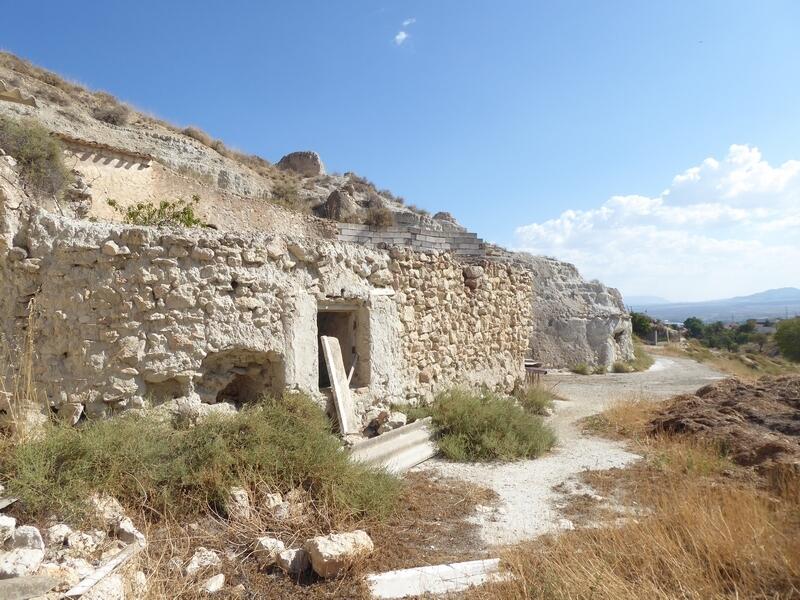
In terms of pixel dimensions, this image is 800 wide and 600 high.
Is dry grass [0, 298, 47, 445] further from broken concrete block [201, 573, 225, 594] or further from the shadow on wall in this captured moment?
broken concrete block [201, 573, 225, 594]

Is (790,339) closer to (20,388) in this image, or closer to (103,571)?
(103,571)

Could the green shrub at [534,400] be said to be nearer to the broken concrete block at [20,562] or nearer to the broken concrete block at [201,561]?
the broken concrete block at [201,561]

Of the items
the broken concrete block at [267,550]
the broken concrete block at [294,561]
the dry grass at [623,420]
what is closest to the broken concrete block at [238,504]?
the broken concrete block at [267,550]

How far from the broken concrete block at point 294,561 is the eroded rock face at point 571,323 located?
15207 mm

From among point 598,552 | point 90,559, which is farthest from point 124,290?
point 598,552

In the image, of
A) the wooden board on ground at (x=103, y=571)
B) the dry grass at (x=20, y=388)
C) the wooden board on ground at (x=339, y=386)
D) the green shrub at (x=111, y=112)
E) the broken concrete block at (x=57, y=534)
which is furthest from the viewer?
the green shrub at (x=111, y=112)

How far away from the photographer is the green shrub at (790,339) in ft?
81.9

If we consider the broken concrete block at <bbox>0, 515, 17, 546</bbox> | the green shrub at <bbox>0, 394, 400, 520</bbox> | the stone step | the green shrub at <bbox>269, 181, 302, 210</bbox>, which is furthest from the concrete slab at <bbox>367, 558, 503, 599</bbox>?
the green shrub at <bbox>269, 181, 302, 210</bbox>

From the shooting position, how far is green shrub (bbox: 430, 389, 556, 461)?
6.39 m

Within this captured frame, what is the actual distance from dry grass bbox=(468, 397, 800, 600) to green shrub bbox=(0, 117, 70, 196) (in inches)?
253

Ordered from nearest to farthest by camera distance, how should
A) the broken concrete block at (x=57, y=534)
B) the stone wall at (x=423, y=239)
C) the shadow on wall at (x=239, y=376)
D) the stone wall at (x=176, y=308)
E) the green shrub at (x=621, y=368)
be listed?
1. the broken concrete block at (x=57, y=534)
2. the stone wall at (x=176, y=308)
3. the shadow on wall at (x=239, y=376)
4. the stone wall at (x=423, y=239)
5. the green shrub at (x=621, y=368)

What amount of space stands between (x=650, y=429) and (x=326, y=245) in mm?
5529

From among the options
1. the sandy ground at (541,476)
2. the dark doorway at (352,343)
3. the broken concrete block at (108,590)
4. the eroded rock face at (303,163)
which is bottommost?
the sandy ground at (541,476)

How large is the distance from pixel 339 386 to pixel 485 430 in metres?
2.03
